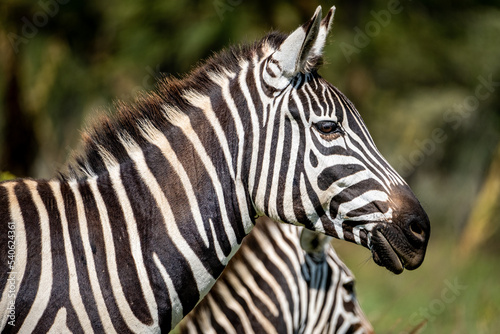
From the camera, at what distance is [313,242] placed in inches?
175

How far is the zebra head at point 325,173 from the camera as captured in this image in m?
3.10

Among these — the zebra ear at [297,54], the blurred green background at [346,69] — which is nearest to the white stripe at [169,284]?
the zebra ear at [297,54]

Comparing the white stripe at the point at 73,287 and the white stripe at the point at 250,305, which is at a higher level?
the white stripe at the point at 73,287

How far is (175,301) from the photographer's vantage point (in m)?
3.16

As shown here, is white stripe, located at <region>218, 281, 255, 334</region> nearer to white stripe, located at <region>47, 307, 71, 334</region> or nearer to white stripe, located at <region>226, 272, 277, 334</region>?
white stripe, located at <region>226, 272, 277, 334</region>

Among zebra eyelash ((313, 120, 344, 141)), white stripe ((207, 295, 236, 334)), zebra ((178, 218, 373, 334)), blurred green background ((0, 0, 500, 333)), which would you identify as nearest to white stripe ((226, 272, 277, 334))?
zebra ((178, 218, 373, 334))

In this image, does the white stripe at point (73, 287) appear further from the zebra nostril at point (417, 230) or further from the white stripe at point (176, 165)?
the zebra nostril at point (417, 230)

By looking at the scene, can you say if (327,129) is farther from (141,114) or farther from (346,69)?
(346,69)

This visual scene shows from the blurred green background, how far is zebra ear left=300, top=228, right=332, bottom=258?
12.0ft

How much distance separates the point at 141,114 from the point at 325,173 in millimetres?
1166

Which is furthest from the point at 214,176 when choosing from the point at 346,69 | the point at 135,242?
the point at 346,69

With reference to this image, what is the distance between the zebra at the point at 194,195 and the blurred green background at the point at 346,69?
15.8 ft

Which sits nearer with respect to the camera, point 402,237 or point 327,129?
point 402,237

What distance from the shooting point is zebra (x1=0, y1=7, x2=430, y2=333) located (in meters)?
3.02
